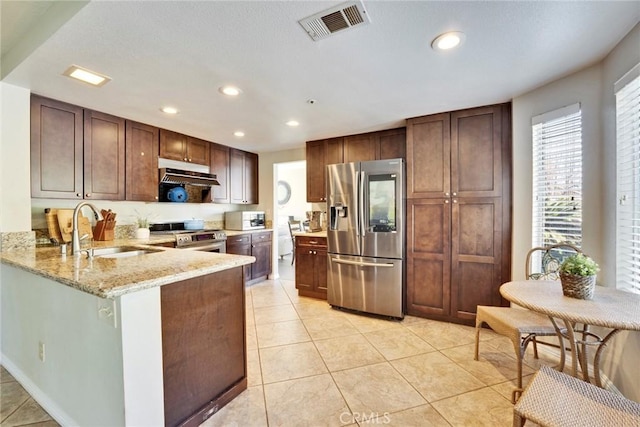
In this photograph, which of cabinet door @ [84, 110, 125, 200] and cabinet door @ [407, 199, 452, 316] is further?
cabinet door @ [407, 199, 452, 316]

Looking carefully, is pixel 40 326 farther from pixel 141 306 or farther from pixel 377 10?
pixel 377 10

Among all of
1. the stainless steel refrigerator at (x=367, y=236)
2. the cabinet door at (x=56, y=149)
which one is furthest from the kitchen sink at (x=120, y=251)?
the stainless steel refrigerator at (x=367, y=236)

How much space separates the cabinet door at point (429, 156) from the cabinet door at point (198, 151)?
114 inches

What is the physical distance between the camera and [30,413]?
5.53 ft

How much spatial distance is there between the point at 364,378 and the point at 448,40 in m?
2.39

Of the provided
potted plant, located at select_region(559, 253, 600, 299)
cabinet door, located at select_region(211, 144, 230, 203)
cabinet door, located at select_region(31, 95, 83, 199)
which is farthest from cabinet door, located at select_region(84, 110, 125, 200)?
potted plant, located at select_region(559, 253, 600, 299)

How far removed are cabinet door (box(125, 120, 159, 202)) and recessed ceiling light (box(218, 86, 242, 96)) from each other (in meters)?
1.55

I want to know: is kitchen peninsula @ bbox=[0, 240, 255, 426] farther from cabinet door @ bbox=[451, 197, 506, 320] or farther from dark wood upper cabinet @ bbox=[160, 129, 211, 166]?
cabinet door @ bbox=[451, 197, 506, 320]

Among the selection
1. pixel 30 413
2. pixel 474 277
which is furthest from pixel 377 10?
pixel 30 413

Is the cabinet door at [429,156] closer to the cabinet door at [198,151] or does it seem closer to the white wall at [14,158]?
the cabinet door at [198,151]

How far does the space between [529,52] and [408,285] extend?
7.89 feet

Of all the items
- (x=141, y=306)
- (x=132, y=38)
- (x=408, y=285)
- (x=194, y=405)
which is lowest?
(x=194, y=405)

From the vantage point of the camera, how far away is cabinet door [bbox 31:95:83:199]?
2.42 m

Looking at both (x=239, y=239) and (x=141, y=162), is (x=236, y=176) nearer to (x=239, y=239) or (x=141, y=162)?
(x=239, y=239)
